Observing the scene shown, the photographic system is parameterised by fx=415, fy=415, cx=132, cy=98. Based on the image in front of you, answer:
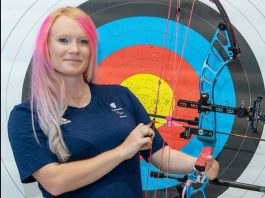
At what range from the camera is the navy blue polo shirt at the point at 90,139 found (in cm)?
108

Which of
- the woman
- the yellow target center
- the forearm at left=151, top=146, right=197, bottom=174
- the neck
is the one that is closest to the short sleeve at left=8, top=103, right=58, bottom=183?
the woman

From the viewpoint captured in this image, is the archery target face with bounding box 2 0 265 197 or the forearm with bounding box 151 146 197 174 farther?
the archery target face with bounding box 2 0 265 197

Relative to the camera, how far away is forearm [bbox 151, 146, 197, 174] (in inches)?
49.7

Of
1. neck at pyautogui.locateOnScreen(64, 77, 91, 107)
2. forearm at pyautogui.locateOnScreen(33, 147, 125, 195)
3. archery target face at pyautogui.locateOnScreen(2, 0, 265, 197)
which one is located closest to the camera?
forearm at pyautogui.locateOnScreen(33, 147, 125, 195)

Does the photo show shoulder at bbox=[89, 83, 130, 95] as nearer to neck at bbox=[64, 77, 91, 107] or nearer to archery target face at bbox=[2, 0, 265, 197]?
neck at bbox=[64, 77, 91, 107]

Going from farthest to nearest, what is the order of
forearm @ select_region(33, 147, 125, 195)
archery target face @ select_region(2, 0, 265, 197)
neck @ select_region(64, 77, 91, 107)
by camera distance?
archery target face @ select_region(2, 0, 265, 197), neck @ select_region(64, 77, 91, 107), forearm @ select_region(33, 147, 125, 195)

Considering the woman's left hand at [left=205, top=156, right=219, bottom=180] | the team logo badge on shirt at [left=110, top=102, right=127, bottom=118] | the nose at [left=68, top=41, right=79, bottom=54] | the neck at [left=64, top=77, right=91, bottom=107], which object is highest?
the nose at [left=68, top=41, right=79, bottom=54]

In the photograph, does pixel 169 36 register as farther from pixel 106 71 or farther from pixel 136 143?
pixel 136 143

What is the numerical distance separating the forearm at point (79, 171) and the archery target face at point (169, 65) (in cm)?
45

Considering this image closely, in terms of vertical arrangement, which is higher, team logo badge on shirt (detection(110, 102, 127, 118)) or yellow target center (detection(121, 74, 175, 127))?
yellow target center (detection(121, 74, 175, 127))

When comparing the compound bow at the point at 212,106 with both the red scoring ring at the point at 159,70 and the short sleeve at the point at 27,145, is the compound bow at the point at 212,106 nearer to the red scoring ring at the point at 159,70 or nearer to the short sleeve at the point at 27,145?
the red scoring ring at the point at 159,70

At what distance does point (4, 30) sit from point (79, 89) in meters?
0.67

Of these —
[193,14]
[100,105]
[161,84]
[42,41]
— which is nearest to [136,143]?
[100,105]

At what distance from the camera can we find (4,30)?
1722mm
